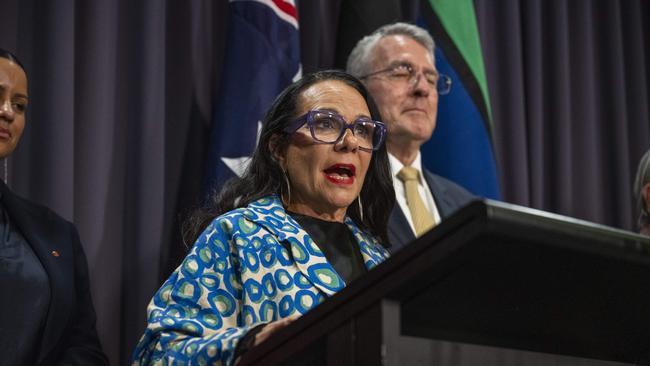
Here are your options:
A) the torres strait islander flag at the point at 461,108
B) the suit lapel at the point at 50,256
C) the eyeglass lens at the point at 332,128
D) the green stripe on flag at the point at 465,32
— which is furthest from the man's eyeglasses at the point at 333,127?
the green stripe on flag at the point at 465,32

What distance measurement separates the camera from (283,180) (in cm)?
193

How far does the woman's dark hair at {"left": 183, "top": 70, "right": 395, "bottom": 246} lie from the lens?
1943 millimetres

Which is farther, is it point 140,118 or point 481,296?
point 140,118

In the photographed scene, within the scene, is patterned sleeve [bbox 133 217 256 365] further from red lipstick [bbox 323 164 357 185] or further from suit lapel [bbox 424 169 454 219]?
suit lapel [bbox 424 169 454 219]

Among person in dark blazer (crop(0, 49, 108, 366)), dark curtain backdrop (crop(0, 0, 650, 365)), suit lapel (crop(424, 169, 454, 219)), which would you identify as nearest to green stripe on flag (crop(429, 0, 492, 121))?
dark curtain backdrop (crop(0, 0, 650, 365))

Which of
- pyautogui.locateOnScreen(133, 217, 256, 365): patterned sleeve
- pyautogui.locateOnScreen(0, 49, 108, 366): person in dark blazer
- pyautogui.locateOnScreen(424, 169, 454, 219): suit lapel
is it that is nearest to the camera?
pyautogui.locateOnScreen(133, 217, 256, 365): patterned sleeve

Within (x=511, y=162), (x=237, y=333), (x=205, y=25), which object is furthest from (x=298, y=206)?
(x=511, y=162)

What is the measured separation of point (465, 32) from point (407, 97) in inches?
19.7

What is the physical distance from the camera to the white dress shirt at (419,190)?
3.12 meters

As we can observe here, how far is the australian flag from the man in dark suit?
1.05 ft

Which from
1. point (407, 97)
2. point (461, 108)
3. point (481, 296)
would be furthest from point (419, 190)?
point (481, 296)

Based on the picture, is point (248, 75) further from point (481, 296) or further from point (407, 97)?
point (481, 296)

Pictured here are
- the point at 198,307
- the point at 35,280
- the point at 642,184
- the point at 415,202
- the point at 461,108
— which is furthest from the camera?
the point at 461,108

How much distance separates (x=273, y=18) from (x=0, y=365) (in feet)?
4.89
